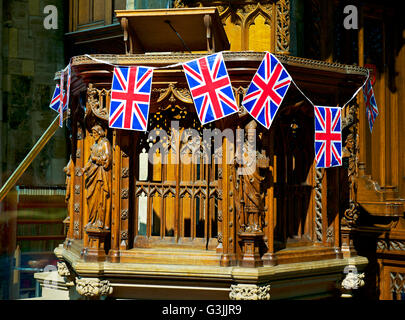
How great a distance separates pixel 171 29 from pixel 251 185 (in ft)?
8.89

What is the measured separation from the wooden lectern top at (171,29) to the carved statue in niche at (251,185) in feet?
4.58

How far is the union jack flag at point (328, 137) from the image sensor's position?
6.73 meters

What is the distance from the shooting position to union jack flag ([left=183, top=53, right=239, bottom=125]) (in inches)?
242

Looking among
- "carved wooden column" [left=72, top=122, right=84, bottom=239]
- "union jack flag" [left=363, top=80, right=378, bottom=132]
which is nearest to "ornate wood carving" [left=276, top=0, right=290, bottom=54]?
"union jack flag" [left=363, top=80, right=378, bottom=132]

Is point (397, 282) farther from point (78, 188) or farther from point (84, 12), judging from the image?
point (84, 12)

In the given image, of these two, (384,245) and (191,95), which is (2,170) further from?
(384,245)

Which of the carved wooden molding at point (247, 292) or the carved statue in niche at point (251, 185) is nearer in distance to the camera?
the carved wooden molding at point (247, 292)

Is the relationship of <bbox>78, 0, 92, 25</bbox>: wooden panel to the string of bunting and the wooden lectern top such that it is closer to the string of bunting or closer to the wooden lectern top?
the wooden lectern top

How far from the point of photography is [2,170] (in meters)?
10.9

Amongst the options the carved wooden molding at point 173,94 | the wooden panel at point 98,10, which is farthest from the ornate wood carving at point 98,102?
the wooden panel at point 98,10

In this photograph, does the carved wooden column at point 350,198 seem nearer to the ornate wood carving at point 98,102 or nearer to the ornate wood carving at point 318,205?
the ornate wood carving at point 318,205

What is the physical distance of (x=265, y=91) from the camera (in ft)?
20.3

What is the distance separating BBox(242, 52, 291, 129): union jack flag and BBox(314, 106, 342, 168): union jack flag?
2.47ft
